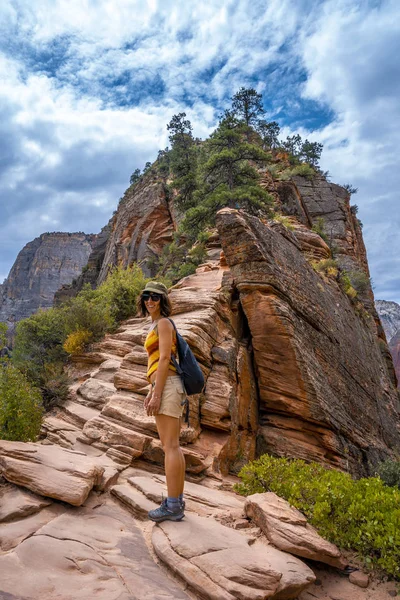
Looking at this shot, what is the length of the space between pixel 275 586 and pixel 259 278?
28.6 ft

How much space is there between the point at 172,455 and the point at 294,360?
7363mm

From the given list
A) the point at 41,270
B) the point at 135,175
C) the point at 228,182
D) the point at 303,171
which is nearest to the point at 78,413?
the point at 228,182

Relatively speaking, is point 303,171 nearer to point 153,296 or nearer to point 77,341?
point 77,341

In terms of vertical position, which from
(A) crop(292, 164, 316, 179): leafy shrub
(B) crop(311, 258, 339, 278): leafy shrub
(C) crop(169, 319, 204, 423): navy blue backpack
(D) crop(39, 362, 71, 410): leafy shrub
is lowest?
(D) crop(39, 362, 71, 410): leafy shrub

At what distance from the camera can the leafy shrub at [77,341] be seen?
1177 cm

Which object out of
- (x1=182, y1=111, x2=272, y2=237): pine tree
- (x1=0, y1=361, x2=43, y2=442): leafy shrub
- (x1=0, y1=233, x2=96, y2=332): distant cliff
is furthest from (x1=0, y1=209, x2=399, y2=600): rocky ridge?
(x1=0, y1=233, x2=96, y2=332): distant cliff

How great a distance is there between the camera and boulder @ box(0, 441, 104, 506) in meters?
4.21

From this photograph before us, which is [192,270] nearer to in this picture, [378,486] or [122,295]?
[122,295]

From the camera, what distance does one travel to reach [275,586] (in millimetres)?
3318

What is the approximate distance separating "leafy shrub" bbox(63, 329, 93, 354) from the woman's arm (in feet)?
27.4

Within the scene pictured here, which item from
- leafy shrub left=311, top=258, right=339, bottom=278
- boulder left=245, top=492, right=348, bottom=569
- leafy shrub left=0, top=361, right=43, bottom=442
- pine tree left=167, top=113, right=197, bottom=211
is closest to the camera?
boulder left=245, top=492, right=348, bottom=569

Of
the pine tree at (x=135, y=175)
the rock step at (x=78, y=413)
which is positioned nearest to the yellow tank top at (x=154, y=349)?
the rock step at (x=78, y=413)

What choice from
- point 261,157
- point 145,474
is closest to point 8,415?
point 145,474

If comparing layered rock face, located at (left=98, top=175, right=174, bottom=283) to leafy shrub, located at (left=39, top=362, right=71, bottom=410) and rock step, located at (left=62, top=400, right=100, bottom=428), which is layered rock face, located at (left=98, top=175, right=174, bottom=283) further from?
rock step, located at (left=62, top=400, right=100, bottom=428)
